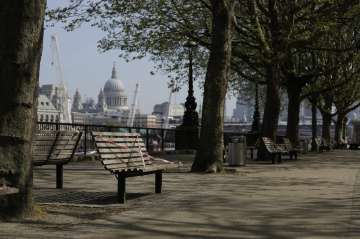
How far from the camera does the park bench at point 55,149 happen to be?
1070cm

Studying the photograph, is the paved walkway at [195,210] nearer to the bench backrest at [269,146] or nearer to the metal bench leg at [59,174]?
the metal bench leg at [59,174]

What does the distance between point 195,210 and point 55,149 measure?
3358 mm

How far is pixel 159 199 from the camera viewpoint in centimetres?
984

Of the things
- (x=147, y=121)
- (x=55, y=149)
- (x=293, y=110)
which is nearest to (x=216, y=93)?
(x=55, y=149)

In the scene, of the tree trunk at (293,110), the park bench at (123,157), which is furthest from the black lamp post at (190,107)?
the park bench at (123,157)

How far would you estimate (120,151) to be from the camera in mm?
9625

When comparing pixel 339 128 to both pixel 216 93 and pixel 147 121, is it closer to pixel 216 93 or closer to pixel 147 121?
pixel 216 93

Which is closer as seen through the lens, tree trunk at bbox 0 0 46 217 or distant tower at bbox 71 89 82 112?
tree trunk at bbox 0 0 46 217

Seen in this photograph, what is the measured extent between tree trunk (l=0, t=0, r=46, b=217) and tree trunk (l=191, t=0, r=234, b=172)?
870 centimetres

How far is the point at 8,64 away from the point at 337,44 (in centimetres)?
3035

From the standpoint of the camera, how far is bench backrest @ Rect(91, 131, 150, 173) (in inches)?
352

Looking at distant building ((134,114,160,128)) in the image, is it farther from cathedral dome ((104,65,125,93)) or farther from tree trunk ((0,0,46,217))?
tree trunk ((0,0,46,217))

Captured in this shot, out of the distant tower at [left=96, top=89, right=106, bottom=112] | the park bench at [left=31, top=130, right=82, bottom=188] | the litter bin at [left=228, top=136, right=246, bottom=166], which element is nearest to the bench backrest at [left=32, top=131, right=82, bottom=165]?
the park bench at [left=31, top=130, right=82, bottom=188]

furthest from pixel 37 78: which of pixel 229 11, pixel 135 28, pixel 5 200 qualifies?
pixel 135 28
